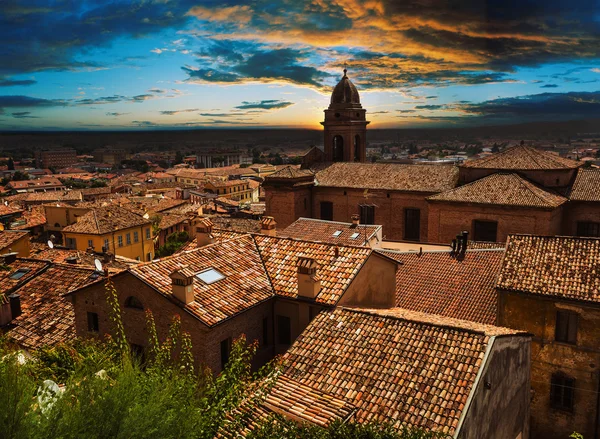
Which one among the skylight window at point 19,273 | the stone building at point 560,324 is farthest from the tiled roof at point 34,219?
the stone building at point 560,324

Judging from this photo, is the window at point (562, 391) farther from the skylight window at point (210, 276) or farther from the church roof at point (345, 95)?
the church roof at point (345, 95)

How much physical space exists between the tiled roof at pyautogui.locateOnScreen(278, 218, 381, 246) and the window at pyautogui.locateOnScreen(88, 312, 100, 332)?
37.9 ft

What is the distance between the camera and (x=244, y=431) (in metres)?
7.26

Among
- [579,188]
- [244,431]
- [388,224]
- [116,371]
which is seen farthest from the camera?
[388,224]

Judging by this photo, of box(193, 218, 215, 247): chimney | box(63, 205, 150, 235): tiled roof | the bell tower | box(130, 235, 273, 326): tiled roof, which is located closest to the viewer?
box(130, 235, 273, 326): tiled roof

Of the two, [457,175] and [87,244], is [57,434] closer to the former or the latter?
[457,175]

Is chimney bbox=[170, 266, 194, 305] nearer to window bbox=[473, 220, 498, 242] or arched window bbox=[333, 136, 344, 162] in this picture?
window bbox=[473, 220, 498, 242]

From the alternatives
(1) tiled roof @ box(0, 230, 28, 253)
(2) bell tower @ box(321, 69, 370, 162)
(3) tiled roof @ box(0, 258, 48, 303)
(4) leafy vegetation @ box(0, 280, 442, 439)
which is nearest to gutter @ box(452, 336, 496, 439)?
(4) leafy vegetation @ box(0, 280, 442, 439)

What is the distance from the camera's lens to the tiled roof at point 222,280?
10516 millimetres

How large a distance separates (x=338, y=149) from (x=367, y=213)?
32.3 feet

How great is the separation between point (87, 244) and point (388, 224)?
22670 millimetres

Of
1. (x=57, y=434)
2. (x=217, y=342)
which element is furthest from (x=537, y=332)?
(x=57, y=434)

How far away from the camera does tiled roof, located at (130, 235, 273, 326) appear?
1052 centimetres

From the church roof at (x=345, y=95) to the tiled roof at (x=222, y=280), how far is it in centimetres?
2832
